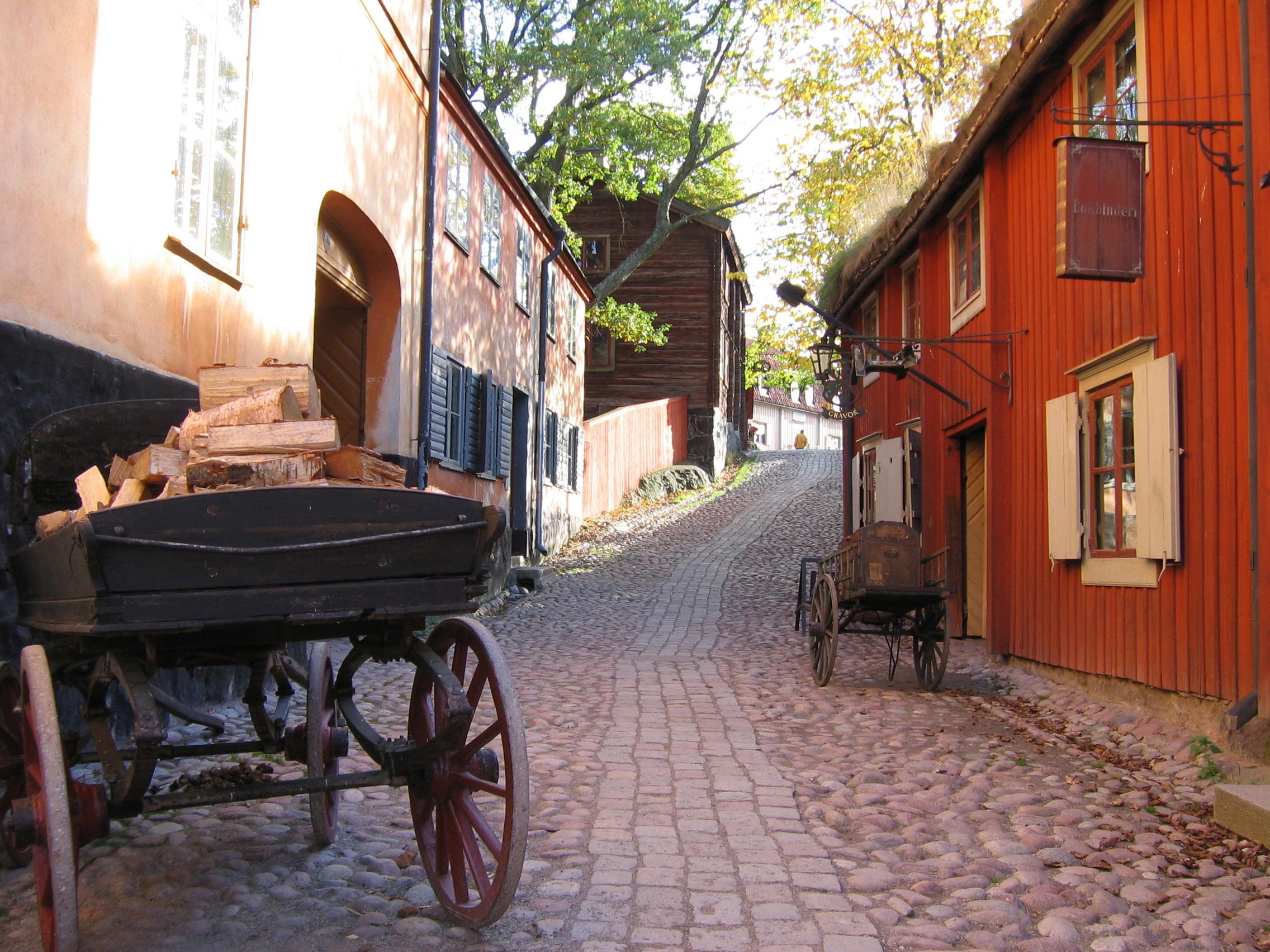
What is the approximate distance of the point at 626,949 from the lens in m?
3.26

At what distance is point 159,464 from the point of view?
3326 mm

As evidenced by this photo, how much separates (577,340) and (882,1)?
8.67m

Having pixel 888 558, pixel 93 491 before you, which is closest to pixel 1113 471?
pixel 888 558

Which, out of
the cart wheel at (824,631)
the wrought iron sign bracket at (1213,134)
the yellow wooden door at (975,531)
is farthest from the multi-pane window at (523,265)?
the wrought iron sign bracket at (1213,134)

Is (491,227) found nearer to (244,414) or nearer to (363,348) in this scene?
(363,348)

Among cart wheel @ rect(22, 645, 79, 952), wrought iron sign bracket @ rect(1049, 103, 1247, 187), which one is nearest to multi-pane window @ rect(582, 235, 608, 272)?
wrought iron sign bracket @ rect(1049, 103, 1247, 187)

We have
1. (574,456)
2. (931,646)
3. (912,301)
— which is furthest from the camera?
(574,456)

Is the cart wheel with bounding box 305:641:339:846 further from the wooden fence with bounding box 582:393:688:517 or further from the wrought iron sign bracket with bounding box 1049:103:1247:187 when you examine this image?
the wooden fence with bounding box 582:393:688:517

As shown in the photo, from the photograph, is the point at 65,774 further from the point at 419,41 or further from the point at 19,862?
the point at 419,41

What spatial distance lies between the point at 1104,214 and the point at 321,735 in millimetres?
5252

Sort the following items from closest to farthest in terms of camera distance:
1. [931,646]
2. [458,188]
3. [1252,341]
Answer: [1252,341], [931,646], [458,188]

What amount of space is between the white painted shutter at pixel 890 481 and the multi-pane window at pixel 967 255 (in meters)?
2.12

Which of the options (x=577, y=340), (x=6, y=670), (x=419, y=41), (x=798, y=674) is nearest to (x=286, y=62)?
(x=419, y=41)

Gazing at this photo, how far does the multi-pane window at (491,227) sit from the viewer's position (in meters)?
14.3
